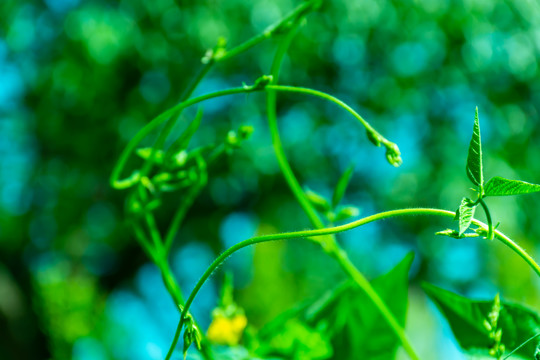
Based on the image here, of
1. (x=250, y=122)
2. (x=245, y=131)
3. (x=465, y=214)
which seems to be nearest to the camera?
(x=465, y=214)

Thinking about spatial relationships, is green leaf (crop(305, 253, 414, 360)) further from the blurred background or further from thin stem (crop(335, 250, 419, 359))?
the blurred background

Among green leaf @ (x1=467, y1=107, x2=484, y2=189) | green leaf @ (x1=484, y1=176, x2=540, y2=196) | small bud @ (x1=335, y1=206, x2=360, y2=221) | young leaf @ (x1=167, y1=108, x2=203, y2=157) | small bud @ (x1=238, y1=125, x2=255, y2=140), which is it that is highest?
young leaf @ (x1=167, y1=108, x2=203, y2=157)

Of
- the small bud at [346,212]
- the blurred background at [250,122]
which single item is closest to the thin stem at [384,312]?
the small bud at [346,212]

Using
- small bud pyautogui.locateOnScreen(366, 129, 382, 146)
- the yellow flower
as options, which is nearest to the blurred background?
the yellow flower

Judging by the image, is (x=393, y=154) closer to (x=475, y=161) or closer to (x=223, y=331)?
(x=475, y=161)

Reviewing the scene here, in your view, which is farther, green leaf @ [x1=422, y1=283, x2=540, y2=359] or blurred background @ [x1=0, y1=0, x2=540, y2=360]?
blurred background @ [x1=0, y1=0, x2=540, y2=360]

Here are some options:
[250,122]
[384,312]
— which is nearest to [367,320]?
[384,312]

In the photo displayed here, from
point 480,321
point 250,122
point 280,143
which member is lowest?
point 480,321

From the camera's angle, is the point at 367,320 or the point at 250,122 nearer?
the point at 367,320
